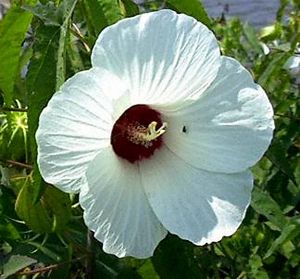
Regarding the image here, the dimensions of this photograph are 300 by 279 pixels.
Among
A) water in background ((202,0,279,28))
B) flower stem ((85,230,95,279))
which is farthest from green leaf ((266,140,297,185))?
water in background ((202,0,279,28))

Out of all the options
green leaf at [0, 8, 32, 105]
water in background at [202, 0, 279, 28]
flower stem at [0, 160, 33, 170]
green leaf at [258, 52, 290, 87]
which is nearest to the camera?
green leaf at [0, 8, 32, 105]

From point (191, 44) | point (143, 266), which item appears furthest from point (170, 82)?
point (143, 266)

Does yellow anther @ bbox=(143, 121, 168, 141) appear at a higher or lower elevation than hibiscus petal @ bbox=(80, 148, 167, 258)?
higher

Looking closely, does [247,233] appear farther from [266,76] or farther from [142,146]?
[142,146]

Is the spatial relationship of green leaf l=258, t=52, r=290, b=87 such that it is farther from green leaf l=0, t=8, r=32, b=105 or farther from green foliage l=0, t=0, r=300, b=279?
green leaf l=0, t=8, r=32, b=105

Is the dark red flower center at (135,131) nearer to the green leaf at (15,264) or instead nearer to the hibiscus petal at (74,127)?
the hibiscus petal at (74,127)

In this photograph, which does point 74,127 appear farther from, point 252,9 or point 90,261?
point 252,9
